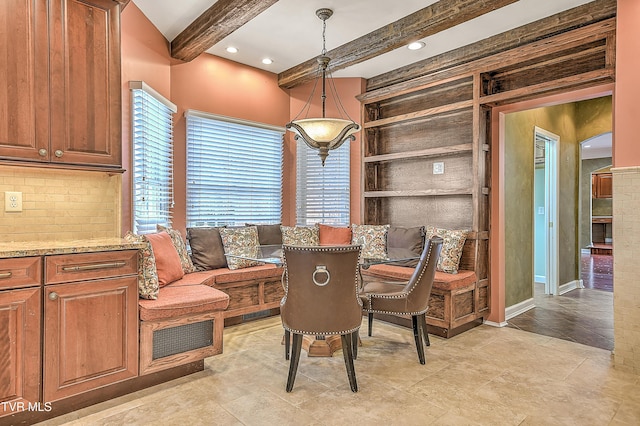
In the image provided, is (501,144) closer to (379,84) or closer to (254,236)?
(379,84)

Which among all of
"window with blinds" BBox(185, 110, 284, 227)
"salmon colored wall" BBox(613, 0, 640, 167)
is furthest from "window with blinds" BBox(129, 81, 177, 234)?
"salmon colored wall" BBox(613, 0, 640, 167)

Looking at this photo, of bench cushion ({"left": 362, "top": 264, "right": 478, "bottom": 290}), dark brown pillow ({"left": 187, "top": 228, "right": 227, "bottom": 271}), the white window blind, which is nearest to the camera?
bench cushion ({"left": 362, "top": 264, "right": 478, "bottom": 290})

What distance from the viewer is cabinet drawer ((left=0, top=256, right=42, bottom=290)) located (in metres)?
1.91

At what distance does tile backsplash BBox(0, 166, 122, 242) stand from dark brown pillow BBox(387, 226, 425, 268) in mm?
2620

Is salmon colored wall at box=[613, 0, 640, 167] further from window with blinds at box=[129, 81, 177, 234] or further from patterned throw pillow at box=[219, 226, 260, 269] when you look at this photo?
window with blinds at box=[129, 81, 177, 234]

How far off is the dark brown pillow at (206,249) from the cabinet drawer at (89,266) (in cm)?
139

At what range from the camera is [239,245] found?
392 centimetres

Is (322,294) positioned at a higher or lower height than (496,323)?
higher

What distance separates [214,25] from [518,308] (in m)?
4.27

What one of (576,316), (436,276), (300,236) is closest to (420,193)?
(436,276)

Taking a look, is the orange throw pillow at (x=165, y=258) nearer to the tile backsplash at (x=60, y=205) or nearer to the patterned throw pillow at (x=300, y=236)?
the tile backsplash at (x=60, y=205)

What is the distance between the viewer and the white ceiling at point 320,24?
310 centimetres

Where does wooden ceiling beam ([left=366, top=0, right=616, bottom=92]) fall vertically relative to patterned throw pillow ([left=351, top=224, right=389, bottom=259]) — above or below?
above

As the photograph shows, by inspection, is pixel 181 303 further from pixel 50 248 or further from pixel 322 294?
pixel 322 294
